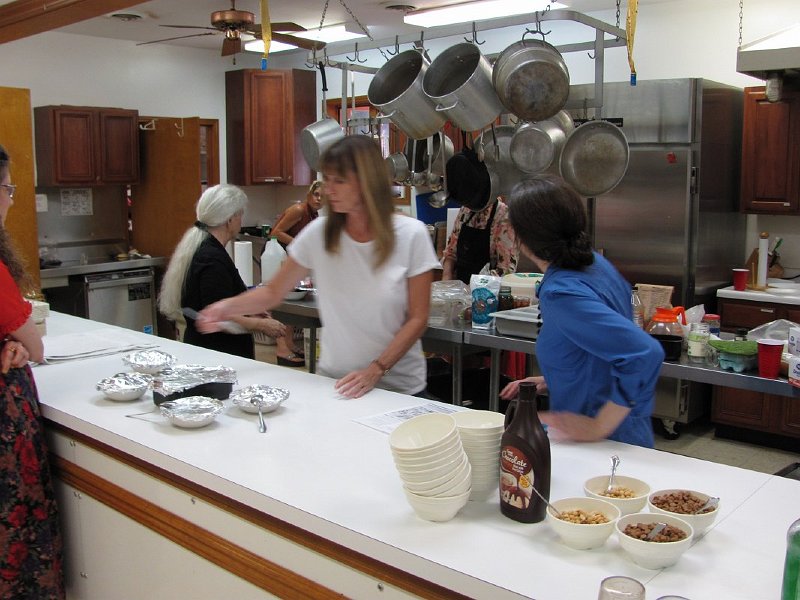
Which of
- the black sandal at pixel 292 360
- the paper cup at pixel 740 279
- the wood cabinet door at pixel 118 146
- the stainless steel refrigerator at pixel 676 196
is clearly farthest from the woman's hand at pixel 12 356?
the wood cabinet door at pixel 118 146

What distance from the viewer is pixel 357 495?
5.90 ft

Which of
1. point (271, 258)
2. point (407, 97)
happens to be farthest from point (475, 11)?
point (271, 258)

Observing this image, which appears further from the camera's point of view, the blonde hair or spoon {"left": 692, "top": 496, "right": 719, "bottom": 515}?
the blonde hair

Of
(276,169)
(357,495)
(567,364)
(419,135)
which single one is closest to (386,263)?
(567,364)

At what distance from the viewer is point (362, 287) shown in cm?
266

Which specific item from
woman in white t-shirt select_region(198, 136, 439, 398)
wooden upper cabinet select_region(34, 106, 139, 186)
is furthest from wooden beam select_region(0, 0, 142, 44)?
wooden upper cabinet select_region(34, 106, 139, 186)

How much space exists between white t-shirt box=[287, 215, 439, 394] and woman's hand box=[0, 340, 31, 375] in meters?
0.89

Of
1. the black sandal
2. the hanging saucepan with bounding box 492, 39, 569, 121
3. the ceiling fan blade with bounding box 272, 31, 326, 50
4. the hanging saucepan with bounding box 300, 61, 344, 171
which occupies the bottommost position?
the black sandal

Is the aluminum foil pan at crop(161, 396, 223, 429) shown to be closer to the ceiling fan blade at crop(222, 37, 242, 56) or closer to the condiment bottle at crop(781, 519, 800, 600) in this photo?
the condiment bottle at crop(781, 519, 800, 600)

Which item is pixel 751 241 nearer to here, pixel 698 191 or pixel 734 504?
pixel 698 191

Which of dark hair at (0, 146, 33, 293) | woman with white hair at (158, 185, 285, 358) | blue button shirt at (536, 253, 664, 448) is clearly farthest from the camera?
woman with white hair at (158, 185, 285, 358)

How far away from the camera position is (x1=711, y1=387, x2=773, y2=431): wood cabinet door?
4.95 m

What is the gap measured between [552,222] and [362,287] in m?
0.83

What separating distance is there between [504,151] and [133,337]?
218 centimetres
